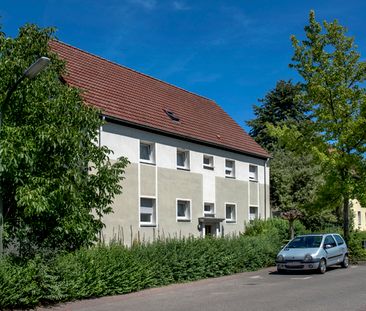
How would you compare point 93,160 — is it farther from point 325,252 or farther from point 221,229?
point 221,229

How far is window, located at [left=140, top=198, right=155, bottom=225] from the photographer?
22925mm

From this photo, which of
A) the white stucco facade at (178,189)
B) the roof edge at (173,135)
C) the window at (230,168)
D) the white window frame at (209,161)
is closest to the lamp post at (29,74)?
the white stucco facade at (178,189)

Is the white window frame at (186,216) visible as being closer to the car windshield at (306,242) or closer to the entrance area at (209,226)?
the entrance area at (209,226)

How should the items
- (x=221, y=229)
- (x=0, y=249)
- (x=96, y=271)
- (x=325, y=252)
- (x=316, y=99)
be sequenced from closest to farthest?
(x=0, y=249), (x=96, y=271), (x=325, y=252), (x=316, y=99), (x=221, y=229)

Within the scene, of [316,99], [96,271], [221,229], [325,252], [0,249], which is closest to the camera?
[0,249]

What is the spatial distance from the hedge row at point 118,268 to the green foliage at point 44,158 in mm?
852

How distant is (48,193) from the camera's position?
1284 cm

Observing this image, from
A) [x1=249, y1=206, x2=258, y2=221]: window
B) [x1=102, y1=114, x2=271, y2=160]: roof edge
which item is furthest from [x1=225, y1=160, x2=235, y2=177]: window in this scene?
[x1=249, y1=206, x2=258, y2=221]: window

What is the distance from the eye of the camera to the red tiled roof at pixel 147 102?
2300cm

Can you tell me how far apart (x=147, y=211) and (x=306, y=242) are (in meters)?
6.88

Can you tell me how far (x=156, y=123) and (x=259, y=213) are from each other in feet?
34.1

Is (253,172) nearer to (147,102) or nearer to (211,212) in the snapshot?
(211,212)

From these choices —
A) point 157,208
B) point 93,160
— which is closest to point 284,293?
point 93,160

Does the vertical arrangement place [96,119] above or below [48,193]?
above
